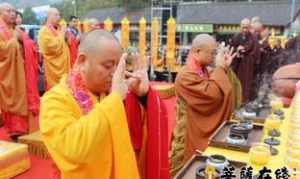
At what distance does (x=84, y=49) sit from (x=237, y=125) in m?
1.07

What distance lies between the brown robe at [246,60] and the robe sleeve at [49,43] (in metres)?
2.63

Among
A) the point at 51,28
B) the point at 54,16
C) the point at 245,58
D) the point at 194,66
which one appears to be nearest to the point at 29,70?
the point at 51,28

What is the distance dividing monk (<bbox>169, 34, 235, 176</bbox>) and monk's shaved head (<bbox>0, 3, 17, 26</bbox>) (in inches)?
92.5

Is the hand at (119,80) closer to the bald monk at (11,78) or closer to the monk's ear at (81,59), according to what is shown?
the monk's ear at (81,59)

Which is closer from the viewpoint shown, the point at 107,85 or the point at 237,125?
the point at 107,85

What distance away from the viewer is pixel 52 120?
1265 mm

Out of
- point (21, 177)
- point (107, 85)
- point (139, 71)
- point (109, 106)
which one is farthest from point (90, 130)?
point (21, 177)

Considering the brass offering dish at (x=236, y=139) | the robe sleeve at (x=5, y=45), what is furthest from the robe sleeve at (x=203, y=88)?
the robe sleeve at (x=5, y=45)

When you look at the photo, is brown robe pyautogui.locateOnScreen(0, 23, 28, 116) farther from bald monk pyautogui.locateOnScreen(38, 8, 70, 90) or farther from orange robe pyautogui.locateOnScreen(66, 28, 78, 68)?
orange robe pyautogui.locateOnScreen(66, 28, 78, 68)

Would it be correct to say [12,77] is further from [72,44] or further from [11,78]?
[72,44]

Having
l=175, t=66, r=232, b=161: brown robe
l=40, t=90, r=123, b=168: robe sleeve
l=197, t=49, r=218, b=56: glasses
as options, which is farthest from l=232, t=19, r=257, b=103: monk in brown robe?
l=40, t=90, r=123, b=168: robe sleeve

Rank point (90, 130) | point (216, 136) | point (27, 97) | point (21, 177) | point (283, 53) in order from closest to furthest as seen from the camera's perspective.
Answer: point (90, 130) → point (216, 136) → point (21, 177) → point (27, 97) → point (283, 53)

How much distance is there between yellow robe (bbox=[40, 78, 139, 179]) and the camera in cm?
120

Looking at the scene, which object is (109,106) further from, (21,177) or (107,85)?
(21,177)
